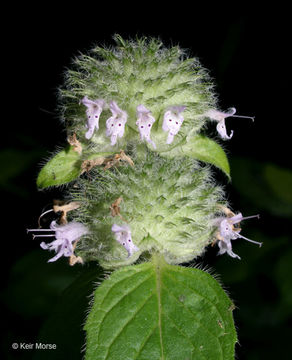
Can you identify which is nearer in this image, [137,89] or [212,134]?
[137,89]

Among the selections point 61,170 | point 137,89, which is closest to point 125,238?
point 61,170

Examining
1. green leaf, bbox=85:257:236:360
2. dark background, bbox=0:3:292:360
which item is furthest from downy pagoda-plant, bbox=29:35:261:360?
dark background, bbox=0:3:292:360

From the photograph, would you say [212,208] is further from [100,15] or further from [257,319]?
[100,15]

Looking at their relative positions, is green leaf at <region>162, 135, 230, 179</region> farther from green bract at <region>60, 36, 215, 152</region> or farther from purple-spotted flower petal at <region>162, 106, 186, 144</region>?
purple-spotted flower petal at <region>162, 106, 186, 144</region>

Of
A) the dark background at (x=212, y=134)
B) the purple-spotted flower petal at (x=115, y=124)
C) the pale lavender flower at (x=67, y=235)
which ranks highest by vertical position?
the purple-spotted flower petal at (x=115, y=124)

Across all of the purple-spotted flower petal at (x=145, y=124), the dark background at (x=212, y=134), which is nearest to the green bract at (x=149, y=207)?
the purple-spotted flower petal at (x=145, y=124)

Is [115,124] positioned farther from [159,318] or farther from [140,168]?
[159,318]

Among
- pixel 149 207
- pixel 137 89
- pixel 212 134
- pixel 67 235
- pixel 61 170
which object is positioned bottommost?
pixel 212 134

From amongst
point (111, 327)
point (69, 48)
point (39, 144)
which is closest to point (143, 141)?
point (111, 327)

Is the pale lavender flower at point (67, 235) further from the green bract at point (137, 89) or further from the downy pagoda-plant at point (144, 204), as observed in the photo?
the green bract at point (137, 89)
